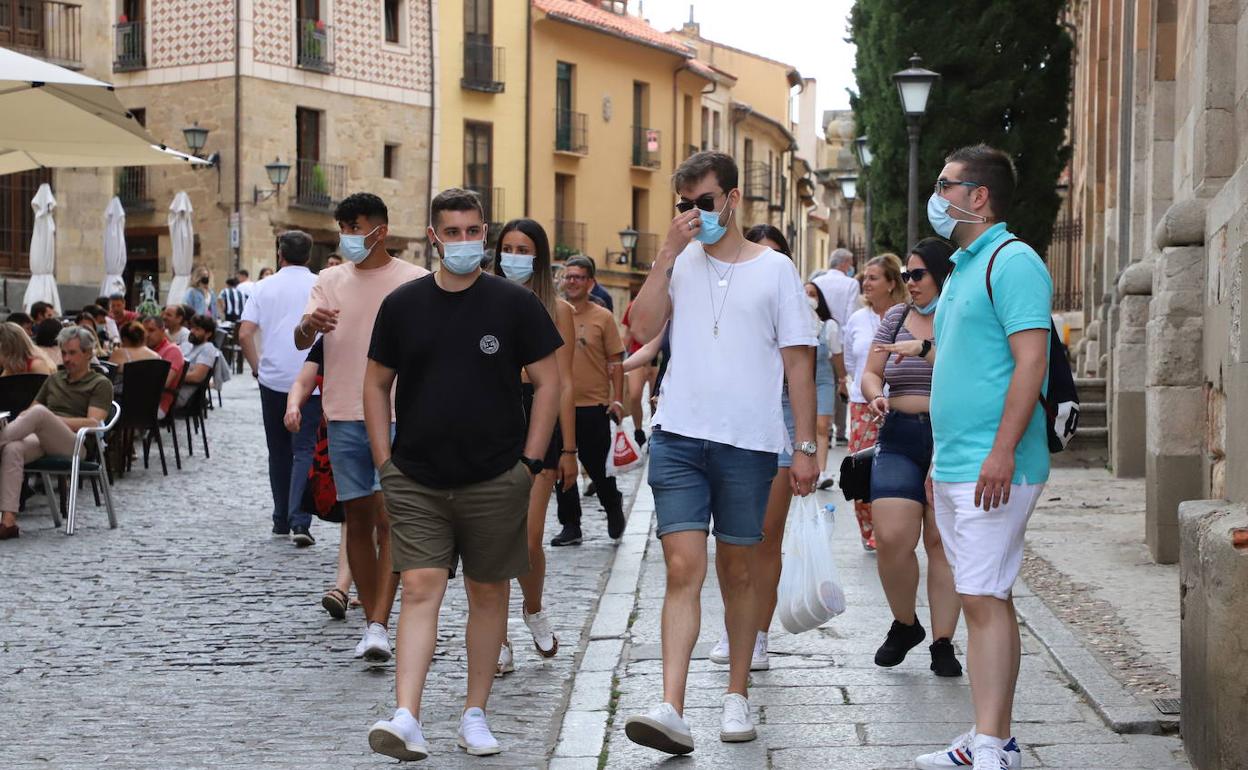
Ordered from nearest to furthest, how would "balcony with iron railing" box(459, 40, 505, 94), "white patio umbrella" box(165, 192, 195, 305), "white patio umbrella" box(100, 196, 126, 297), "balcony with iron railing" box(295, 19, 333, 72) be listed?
"white patio umbrella" box(100, 196, 126, 297) < "white patio umbrella" box(165, 192, 195, 305) < "balcony with iron railing" box(295, 19, 333, 72) < "balcony with iron railing" box(459, 40, 505, 94)

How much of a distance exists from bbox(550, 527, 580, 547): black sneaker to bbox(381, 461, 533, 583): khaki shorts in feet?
17.5

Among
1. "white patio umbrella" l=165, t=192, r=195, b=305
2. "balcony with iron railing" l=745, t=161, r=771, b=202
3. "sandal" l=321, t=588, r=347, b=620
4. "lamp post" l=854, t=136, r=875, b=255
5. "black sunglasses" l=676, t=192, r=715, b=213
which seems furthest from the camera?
"balcony with iron railing" l=745, t=161, r=771, b=202

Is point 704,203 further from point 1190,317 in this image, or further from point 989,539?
point 1190,317

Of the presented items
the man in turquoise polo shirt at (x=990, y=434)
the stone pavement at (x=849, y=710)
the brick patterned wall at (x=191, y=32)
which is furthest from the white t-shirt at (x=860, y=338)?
the brick patterned wall at (x=191, y=32)

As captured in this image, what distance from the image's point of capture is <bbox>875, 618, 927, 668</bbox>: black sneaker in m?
7.00

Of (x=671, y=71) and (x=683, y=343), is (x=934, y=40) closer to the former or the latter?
(x=683, y=343)

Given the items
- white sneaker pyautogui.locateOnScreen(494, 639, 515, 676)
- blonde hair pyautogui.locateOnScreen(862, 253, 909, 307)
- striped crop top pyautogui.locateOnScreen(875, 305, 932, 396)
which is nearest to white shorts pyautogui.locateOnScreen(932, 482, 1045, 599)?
striped crop top pyautogui.locateOnScreen(875, 305, 932, 396)

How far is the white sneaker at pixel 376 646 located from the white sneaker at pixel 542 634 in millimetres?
577

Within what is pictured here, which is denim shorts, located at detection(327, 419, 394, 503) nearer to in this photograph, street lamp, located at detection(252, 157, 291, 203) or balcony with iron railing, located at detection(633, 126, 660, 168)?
street lamp, located at detection(252, 157, 291, 203)

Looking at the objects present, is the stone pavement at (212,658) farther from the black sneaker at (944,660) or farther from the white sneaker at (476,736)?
the black sneaker at (944,660)

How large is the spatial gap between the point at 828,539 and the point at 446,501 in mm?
1697

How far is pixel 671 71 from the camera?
55.3m

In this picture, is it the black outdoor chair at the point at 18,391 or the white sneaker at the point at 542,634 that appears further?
the black outdoor chair at the point at 18,391

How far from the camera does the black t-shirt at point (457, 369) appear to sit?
5680 mm
